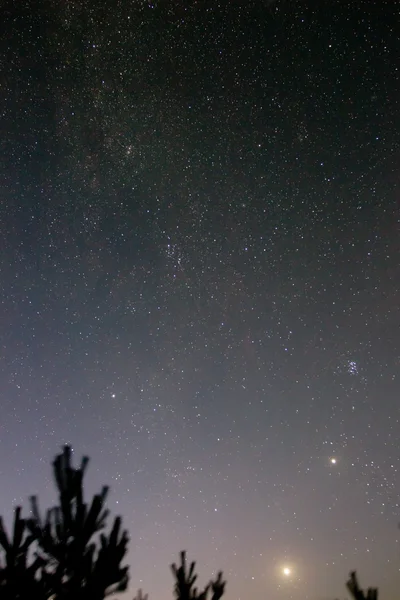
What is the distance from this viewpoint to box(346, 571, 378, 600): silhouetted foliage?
646 centimetres

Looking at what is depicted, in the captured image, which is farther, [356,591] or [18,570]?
[356,591]

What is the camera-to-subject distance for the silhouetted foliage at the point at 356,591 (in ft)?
21.2

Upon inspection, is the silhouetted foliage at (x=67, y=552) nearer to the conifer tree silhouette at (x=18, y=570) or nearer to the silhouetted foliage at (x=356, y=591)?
the conifer tree silhouette at (x=18, y=570)

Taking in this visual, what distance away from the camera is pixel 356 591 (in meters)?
6.68

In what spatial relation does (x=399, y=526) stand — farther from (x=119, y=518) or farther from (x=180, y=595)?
(x=119, y=518)

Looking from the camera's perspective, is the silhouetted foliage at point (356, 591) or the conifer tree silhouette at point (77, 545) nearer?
the conifer tree silhouette at point (77, 545)

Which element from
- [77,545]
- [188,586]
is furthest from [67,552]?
[188,586]

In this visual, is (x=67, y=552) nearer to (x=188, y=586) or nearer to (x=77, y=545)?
(x=77, y=545)

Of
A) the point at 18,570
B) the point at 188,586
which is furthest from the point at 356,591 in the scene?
the point at 18,570

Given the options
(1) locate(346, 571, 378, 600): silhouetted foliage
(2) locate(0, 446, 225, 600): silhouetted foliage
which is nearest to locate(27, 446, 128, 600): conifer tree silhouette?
(2) locate(0, 446, 225, 600): silhouetted foliage

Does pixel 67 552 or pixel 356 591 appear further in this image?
pixel 356 591

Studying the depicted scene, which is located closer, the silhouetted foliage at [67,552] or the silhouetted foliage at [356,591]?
the silhouetted foliage at [67,552]

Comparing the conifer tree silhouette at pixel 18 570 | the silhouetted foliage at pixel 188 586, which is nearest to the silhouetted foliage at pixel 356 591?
the silhouetted foliage at pixel 188 586

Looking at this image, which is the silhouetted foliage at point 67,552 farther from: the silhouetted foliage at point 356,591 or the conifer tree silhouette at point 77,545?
the silhouetted foliage at point 356,591
